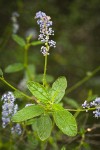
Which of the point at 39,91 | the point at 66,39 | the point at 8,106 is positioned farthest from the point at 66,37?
the point at 39,91

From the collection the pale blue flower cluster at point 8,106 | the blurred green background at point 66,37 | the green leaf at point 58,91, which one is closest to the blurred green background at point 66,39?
the blurred green background at point 66,37

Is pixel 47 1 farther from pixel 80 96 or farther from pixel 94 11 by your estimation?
pixel 80 96

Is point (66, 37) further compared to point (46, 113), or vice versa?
point (66, 37)

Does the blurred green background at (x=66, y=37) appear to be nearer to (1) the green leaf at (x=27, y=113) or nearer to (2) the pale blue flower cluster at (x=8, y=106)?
(2) the pale blue flower cluster at (x=8, y=106)

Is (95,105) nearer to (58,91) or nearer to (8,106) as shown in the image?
(58,91)

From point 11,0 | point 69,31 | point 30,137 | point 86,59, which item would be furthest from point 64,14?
point 30,137

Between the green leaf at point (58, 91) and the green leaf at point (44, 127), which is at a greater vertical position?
the green leaf at point (58, 91)

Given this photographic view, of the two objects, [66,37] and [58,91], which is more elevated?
[66,37]
